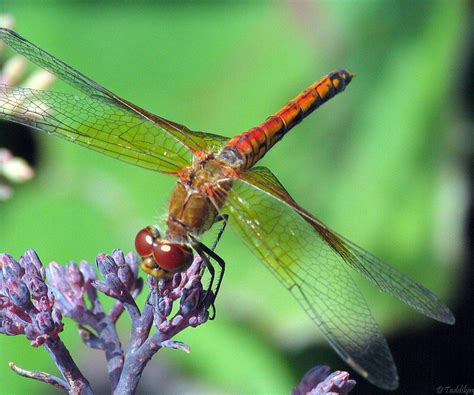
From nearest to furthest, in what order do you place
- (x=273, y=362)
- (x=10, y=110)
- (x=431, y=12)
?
(x=10, y=110) → (x=273, y=362) → (x=431, y=12)

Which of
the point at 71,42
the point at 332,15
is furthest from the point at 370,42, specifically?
the point at 71,42

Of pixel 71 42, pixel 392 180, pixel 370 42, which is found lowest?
pixel 392 180

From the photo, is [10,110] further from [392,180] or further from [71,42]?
[392,180]

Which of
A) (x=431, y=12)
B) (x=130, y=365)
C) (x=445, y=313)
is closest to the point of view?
(x=130, y=365)

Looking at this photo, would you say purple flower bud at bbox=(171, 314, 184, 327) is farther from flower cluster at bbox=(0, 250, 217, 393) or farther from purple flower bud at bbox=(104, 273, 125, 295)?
purple flower bud at bbox=(104, 273, 125, 295)

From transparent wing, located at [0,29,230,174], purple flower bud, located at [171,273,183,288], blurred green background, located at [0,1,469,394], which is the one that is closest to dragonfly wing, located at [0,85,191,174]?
transparent wing, located at [0,29,230,174]

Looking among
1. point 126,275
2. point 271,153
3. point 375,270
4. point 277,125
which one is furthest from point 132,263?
point 271,153

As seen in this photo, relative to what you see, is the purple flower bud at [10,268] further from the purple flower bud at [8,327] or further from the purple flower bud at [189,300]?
the purple flower bud at [189,300]

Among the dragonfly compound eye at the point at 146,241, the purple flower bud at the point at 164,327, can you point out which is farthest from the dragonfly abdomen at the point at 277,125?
the purple flower bud at the point at 164,327
